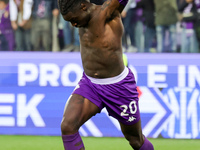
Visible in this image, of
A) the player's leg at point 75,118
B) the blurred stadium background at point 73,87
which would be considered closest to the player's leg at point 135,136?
the player's leg at point 75,118

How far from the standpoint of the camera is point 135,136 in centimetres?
533

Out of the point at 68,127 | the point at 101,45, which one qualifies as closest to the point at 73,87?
the point at 101,45

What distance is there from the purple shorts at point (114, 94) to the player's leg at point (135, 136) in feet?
0.26

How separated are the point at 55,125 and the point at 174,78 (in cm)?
207

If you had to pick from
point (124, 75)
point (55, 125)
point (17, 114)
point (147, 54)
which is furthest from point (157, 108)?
point (124, 75)

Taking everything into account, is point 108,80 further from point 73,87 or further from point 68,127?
point 73,87

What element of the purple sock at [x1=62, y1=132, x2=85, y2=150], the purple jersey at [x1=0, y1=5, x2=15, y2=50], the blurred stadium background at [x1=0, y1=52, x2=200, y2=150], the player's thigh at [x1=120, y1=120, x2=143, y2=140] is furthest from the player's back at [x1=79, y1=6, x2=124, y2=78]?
the purple jersey at [x1=0, y1=5, x2=15, y2=50]

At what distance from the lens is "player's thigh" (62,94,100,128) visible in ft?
15.9

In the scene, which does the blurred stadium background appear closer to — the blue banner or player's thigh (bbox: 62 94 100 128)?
the blue banner

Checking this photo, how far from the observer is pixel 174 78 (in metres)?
7.96

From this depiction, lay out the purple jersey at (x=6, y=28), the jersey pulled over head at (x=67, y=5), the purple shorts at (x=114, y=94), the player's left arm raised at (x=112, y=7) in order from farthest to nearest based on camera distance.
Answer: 1. the purple jersey at (x=6, y=28)
2. the purple shorts at (x=114, y=94)
3. the player's left arm raised at (x=112, y=7)
4. the jersey pulled over head at (x=67, y=5)

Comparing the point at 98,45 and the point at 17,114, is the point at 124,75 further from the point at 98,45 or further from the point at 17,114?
the point at 17,114

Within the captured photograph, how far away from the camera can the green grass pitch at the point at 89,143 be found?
23.7 ft

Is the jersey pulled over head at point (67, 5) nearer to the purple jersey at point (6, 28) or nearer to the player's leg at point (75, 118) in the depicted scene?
Answer: the player's leg at point (75, 118)
